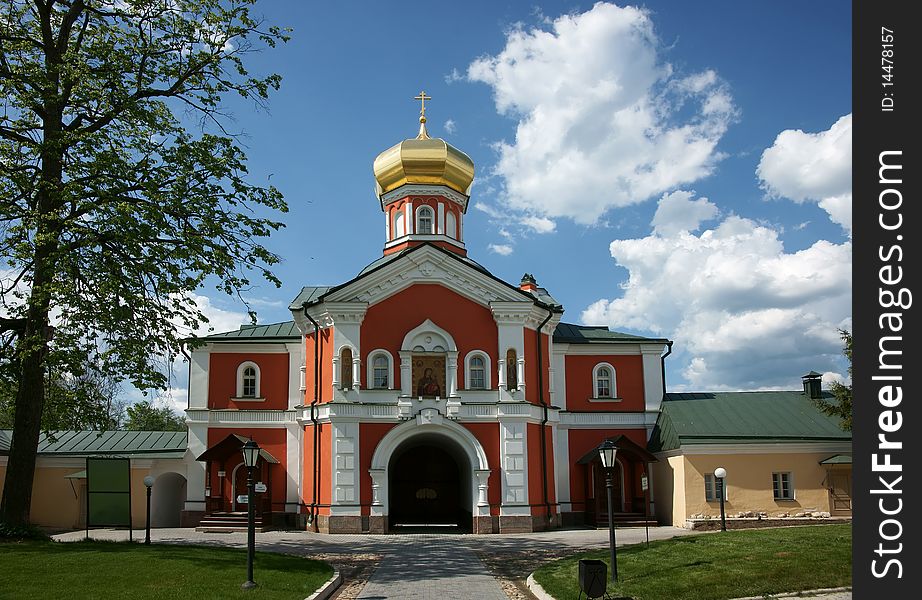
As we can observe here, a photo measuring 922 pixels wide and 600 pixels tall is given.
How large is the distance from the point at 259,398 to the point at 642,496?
13402mm

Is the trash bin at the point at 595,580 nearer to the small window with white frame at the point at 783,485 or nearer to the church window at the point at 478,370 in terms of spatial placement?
the church window at the point at 478,370

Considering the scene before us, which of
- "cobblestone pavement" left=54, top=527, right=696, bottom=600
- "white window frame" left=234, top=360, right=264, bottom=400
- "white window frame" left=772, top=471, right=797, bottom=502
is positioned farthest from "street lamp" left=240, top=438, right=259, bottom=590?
"white window frame" left=772, top=471, right=797, bottom=502

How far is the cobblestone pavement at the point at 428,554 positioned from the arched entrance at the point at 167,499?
226cm

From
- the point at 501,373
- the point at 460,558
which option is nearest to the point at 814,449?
the point at 501,373

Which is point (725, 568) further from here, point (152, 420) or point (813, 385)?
point (152, 420)

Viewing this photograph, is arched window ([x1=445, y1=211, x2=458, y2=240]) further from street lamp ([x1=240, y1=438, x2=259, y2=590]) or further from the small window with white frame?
street lamp ([x1=240, y1=438, x2=259, y2=590])

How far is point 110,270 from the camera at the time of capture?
15.7m

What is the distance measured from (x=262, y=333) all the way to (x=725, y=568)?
20.0m

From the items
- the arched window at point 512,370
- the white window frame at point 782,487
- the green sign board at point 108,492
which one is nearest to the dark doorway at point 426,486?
the arched window at point 512,370

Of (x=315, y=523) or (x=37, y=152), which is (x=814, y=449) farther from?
(x=37, y=152)

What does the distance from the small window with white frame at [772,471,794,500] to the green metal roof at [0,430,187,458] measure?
63.6 ft

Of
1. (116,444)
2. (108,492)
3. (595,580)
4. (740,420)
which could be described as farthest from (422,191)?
Result: (595,580)

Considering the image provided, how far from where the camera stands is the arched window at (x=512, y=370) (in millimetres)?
25219

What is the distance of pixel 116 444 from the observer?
2894 centimetres
